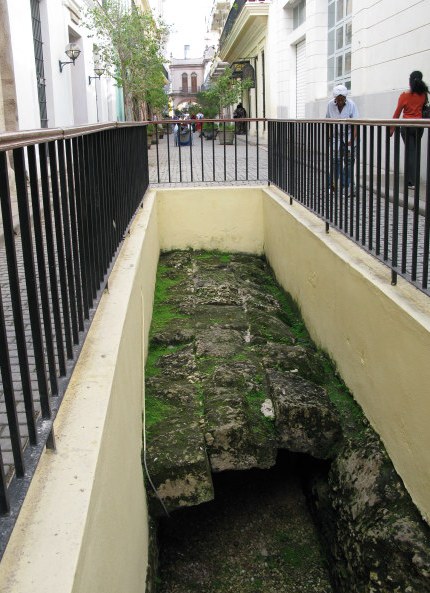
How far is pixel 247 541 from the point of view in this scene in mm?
4523

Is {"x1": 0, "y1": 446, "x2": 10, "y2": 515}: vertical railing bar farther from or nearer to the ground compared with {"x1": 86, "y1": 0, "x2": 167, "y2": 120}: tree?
nearer to the ground

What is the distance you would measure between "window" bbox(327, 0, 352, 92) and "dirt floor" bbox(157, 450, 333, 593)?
10.3 metres

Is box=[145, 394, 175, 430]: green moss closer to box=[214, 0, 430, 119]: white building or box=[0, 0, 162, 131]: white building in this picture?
box=[0, 0, 162, 131]: white building

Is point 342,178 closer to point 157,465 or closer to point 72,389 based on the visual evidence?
point 157,465

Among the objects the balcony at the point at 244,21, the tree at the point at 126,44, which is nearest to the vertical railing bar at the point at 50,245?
the tree at the point at 126,44

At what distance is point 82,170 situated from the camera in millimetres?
3635

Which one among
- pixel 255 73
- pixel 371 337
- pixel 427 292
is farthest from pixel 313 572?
pixel 255 73

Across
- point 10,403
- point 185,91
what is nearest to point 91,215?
point 10,403

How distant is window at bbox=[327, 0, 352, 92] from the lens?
1337 cm

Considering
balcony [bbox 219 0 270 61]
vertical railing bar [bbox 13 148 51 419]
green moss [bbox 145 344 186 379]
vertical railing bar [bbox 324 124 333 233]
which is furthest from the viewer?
balcony [bbox 219 0 270 61]

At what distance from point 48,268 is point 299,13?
18.0 m

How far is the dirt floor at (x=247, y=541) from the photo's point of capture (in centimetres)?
416

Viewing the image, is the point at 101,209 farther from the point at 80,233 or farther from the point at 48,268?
the point at 48,268

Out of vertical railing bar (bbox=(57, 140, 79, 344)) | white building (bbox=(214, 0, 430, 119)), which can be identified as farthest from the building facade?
vertical railing bar (bbox=(57, 140, 79, 344))
